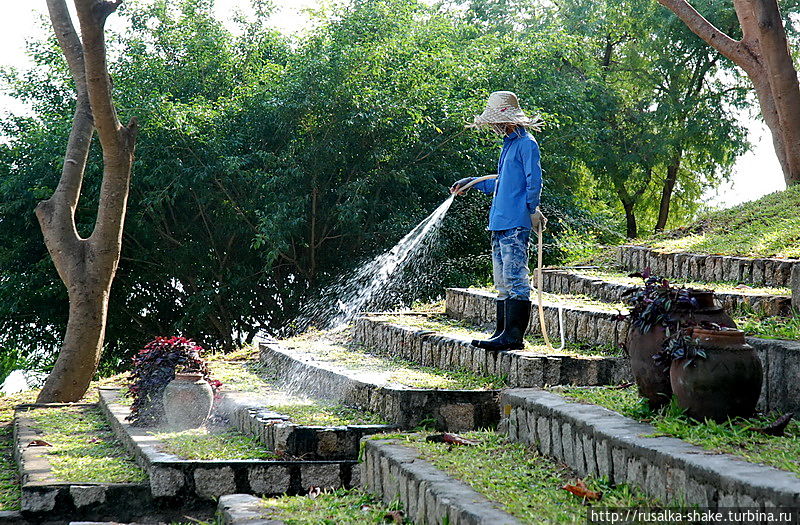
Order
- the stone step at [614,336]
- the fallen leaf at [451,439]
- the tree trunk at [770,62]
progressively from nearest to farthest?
1. the stone step at [614,336]
2. the fallen leaf at [451,439]
3. the tree trunk at [770,62]

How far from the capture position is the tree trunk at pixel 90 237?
1033 cm

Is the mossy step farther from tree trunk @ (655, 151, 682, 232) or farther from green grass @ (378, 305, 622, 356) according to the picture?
tree trunk @ (655, 151, 682, 232)

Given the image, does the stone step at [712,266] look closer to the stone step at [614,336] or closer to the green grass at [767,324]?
the green grass at [767,324]

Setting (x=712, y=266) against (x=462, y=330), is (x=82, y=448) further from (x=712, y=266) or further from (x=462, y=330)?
(x=712, y=266)

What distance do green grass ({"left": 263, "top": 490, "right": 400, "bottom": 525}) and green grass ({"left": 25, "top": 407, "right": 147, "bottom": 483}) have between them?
150cm

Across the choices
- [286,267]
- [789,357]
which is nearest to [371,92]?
[286,267]

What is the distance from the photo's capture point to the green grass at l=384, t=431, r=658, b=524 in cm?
341

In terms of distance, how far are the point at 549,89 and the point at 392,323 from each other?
10.1 m

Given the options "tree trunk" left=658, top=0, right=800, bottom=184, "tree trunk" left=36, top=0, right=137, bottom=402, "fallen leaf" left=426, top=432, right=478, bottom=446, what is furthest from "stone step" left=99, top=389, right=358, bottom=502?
"tree trunk" left=658, top=0, right=800, bottom=184

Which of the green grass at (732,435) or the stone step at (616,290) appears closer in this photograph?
the green grass at (732,435)

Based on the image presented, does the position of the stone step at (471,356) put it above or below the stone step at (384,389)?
above

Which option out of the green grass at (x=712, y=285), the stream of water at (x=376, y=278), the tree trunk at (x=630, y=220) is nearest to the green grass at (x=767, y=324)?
the green grass at (x=712, y=285)

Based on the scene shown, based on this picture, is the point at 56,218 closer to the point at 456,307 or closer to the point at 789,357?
the point at 456,307

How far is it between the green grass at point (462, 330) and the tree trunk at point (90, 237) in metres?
3.43
